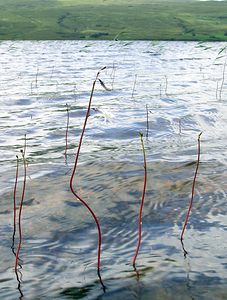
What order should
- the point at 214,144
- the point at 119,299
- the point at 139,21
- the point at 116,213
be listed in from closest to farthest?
the point at 119,299
the point at 116,213
the point at 214,144
the point at 139,21

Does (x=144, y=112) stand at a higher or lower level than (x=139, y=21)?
higher

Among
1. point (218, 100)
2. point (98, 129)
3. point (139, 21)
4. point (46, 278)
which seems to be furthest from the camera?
point (139, 21)

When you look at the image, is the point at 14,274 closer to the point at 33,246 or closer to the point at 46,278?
the point at 46,278

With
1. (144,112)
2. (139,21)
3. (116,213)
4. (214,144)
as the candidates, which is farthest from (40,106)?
(139,21)

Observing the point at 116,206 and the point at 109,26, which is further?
the point at 109,26

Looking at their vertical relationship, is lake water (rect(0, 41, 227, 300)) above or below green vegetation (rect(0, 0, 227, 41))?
above

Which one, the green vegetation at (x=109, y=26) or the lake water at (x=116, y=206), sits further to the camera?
the green vegetation at (x=109, y=26)

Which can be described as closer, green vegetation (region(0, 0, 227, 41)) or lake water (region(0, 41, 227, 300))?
lake water (region(0, 41, 227, 300))

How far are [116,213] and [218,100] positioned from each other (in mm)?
13912

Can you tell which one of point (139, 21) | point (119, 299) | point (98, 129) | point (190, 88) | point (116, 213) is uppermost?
point (119, 299)

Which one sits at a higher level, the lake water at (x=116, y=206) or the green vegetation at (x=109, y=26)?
the lake water at (x=116, y=206)

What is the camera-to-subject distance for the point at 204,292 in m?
4.73

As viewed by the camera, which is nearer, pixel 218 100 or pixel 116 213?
pixel 116 213

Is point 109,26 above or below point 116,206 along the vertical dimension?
below
